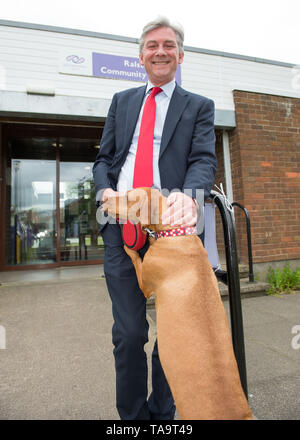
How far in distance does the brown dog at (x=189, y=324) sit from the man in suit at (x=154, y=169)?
0.89ft

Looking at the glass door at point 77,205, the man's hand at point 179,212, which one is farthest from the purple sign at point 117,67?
the man's hand at point 179,212

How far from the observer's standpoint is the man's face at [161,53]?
1.43 m

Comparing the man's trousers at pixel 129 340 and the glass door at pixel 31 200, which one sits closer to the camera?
the man's trousers at pixel 129 340

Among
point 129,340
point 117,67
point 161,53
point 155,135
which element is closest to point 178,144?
point 155,135

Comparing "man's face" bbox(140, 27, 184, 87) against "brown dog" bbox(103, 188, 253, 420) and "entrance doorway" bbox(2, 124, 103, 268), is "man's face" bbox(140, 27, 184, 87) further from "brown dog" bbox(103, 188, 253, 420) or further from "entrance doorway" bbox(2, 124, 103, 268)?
"entrance doorway" bbox(2, 124, 103, 268)

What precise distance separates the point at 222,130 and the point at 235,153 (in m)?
0.52

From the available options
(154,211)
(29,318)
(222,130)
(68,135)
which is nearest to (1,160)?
(68,135)

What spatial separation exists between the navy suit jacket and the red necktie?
0.06 metres

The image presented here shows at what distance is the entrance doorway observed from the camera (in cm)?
650

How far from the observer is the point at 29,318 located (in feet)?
10.8

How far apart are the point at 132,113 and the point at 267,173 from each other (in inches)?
171

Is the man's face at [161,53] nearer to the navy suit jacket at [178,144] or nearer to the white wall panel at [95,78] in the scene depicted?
the navy suit jacket at [178,144]

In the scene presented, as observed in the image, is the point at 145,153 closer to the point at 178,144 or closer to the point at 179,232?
the point at 178,144

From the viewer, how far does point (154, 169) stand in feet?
4.83
